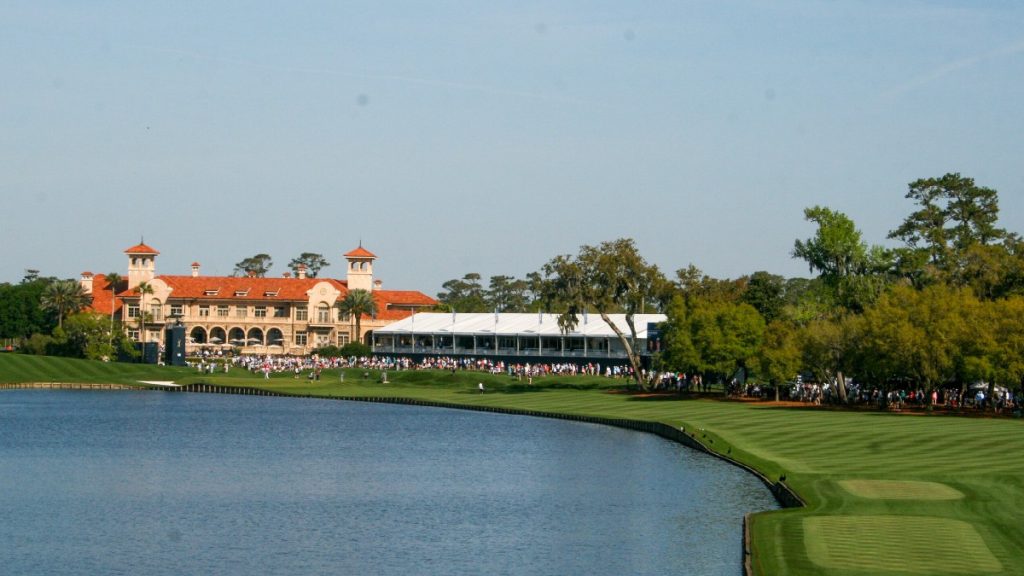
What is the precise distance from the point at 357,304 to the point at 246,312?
1866cm

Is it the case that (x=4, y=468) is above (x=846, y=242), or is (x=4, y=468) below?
below

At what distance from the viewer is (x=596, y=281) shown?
363ft

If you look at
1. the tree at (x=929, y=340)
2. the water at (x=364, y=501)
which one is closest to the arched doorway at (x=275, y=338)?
the water at (x=364, y=501)

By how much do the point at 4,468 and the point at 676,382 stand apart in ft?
196

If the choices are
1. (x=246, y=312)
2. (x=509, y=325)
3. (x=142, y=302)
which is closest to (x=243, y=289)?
(x=246, y=312)

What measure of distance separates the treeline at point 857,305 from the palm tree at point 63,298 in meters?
74.6

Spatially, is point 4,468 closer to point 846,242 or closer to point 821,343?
point 821,343

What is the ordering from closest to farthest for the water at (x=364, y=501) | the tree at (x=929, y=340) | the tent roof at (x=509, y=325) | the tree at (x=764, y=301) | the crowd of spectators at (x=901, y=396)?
the water at (x=364, y=501)
the tree at (x=929, y=340)
the crowd of spectators at (x=901, y=396)
the tree at (x=764, y=301)
the tent roof at (x=509, y=325)

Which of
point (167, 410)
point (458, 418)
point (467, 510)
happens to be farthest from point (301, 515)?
point (167, 410)

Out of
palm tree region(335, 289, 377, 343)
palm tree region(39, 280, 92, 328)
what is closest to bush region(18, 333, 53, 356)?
palm tree region(39, 280, 92, 328)

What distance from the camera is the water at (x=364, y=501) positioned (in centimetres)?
3706

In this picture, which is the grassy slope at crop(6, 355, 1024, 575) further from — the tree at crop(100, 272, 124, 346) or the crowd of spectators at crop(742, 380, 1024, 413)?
the tree at crop(100, 272, 124, 346)

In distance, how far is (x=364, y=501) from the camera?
4866 centimetres

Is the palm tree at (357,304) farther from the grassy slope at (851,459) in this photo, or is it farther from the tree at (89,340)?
the grassy slope at (851,459)
